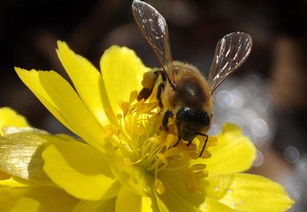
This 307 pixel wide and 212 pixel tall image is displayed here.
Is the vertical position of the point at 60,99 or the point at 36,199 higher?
the point at 60,99

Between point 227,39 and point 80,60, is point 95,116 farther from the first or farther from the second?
point 227,39

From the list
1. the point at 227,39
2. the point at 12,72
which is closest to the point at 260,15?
the point at 12,72

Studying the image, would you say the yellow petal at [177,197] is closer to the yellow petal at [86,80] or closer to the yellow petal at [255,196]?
the yellow petal at [255,196]

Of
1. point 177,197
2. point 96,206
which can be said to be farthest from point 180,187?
point 96,206

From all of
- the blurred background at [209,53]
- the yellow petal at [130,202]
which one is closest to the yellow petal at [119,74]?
the yellow petal at [130,202]

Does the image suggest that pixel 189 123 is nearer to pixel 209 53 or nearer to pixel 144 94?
pixel 144 94
